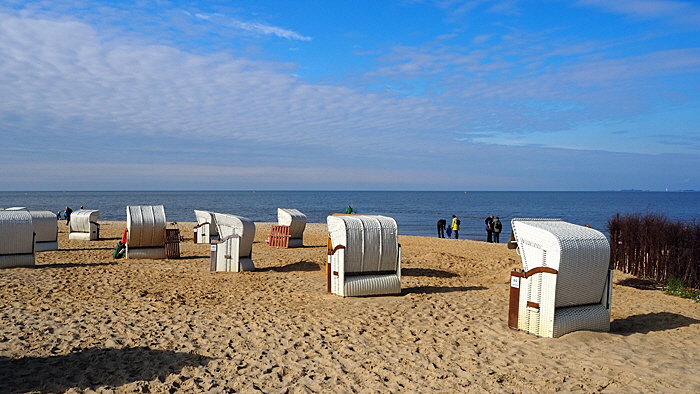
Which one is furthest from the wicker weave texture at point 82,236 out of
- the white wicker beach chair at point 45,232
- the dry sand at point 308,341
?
the dry sand at point 308,341

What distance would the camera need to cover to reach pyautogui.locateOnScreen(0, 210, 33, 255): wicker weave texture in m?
15.2

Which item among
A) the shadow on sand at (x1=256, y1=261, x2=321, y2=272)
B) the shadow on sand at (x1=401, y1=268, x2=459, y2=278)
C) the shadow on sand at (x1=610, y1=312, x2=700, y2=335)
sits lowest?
the shadow on sand at (x1=256, y1=261, x2=321, y2=272)

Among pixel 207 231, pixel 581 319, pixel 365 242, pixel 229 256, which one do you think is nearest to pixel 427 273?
pixel 365 242

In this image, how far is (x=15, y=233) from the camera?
15.4 m

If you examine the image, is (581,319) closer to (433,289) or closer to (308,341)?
(308,341)

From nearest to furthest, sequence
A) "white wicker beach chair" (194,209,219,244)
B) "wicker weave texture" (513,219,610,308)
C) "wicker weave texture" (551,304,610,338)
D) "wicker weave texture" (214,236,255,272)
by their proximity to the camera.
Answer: "wicker weave texture" (513,219,610,308) → "wicker weave texture" (551,304,610,338) → "wicker weave texture" (214,236,255,272) → "white wicker beach chair" (194,209,219,244)

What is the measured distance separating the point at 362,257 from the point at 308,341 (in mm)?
3738

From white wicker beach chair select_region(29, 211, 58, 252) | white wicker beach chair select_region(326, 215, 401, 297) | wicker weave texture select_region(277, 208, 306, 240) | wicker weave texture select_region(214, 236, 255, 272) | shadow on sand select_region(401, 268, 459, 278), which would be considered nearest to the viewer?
white wicker beach chair select_region(326, 215, 401, 297)

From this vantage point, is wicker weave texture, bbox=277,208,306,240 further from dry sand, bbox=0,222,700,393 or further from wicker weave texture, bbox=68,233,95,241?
wicker weave texture, bbox=68,233,95,241

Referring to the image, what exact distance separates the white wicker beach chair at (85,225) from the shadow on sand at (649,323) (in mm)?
23399


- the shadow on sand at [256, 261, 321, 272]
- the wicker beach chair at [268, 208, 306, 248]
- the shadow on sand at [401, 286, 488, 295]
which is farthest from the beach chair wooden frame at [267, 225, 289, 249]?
the shadow on sand at [401, 286, 488, 295]

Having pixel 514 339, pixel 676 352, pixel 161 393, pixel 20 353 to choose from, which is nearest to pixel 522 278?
pixel 514 339

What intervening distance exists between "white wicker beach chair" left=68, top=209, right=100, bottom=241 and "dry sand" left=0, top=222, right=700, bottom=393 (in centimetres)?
1160

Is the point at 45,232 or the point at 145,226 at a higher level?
the point at 145,226
